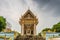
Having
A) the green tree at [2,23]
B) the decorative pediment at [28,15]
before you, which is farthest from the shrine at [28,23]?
the green tree at [2,23]

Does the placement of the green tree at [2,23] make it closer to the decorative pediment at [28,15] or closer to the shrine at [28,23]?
the shrine at [28,23]

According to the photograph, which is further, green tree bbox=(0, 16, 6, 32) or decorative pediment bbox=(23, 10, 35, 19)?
decorative pediment bbox=(23, 10, 35, 19)

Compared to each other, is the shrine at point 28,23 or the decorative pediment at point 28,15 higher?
the decorative pediment at point 28,15

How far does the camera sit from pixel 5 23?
65.1 metres

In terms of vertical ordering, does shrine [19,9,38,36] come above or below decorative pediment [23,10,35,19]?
below

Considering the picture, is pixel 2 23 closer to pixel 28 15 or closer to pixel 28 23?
pixel 28 23

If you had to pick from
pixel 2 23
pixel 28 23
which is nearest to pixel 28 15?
pixel 28 23

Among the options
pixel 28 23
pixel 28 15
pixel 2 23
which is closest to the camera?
pixel 2 23

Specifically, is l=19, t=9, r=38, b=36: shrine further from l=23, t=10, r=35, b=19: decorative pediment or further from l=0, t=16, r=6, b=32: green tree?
l=0, t=16, r=6, b=32: green tree

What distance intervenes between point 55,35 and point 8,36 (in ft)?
30.6

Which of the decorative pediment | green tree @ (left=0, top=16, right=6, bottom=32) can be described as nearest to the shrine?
the decorative pediment

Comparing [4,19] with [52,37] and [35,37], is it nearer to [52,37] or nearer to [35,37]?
[35,37]

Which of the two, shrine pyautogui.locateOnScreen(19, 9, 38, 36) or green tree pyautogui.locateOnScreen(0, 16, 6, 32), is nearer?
green tree pyautogui.locateOnScreen(0, 16, 6, 32)

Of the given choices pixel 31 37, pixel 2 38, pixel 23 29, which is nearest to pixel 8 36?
pixel 2 38
